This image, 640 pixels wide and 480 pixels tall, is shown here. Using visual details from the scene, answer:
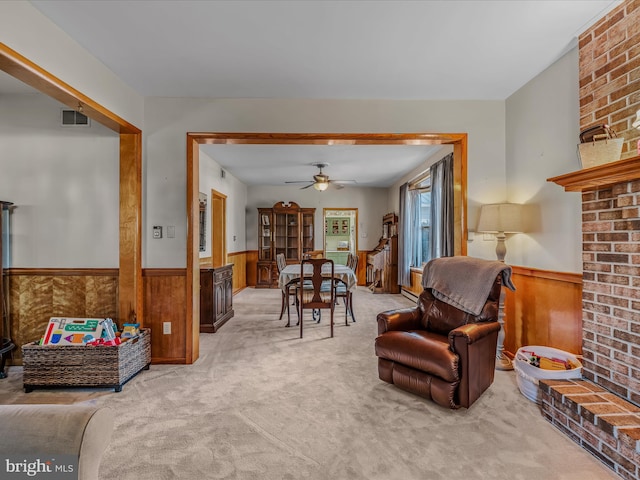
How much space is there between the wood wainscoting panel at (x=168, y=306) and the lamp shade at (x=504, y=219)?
2.82m

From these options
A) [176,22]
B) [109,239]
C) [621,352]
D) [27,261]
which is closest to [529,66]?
[621,352]

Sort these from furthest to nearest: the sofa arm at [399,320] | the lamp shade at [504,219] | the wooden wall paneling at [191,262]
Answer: the wooden wall paneling at [191,262]
the lamp shade at [504,219]
the sofa arm at [399,320]

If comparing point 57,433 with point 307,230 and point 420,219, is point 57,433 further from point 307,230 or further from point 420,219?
point 307,230

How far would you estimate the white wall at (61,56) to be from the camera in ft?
5.97

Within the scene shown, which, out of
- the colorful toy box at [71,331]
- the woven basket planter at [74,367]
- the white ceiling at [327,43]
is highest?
the white ceiling at [327,43]

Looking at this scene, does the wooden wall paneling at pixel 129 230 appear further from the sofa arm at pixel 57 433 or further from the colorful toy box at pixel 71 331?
the sofa arm at pixel 57 433

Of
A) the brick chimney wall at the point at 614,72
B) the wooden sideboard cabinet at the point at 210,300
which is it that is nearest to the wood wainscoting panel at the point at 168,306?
the wooden sideboard cabinet at the point at 210,300

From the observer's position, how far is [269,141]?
3234 mm

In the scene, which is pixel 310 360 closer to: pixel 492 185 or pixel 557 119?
pixel 492 185

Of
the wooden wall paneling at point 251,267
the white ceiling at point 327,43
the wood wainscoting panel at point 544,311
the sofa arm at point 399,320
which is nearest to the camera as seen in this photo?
the white ceiling at point 327,43

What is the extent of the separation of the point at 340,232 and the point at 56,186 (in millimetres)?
A: 6187

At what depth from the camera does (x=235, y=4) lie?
6.23 feet

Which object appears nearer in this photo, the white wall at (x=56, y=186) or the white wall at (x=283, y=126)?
the white wall at (x=56, y=186)

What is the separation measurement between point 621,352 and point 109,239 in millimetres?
3929
